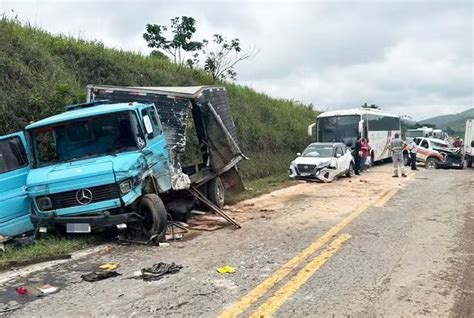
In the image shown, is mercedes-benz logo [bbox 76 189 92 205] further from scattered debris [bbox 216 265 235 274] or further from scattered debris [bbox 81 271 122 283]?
scattered debris [bbox 216 265 235 274]

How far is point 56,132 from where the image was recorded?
9.17m

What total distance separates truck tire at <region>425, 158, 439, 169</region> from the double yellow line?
2112 cm

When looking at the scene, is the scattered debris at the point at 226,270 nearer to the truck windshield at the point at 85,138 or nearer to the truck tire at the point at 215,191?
the truck windshield at the point at 85,138

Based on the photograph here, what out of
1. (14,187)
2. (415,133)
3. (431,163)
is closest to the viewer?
(14,187)

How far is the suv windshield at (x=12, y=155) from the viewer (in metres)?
8.47

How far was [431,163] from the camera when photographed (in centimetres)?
2836

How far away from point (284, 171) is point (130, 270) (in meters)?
18.7

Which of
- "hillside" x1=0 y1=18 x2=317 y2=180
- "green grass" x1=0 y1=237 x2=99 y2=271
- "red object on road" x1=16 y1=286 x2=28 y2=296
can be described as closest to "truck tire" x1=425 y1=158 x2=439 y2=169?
"hillside" x1=0 y1=18 x2=317 y2=180

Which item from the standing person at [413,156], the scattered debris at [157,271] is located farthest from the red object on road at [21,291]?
the standing person at [413,156]

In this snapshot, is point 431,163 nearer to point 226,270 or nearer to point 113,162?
point 113,162

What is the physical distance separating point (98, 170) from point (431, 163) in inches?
956

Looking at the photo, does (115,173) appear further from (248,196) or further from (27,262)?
(248,196)

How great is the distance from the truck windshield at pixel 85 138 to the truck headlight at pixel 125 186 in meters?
0.87

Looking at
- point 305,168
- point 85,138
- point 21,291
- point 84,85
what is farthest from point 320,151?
point 21,291
